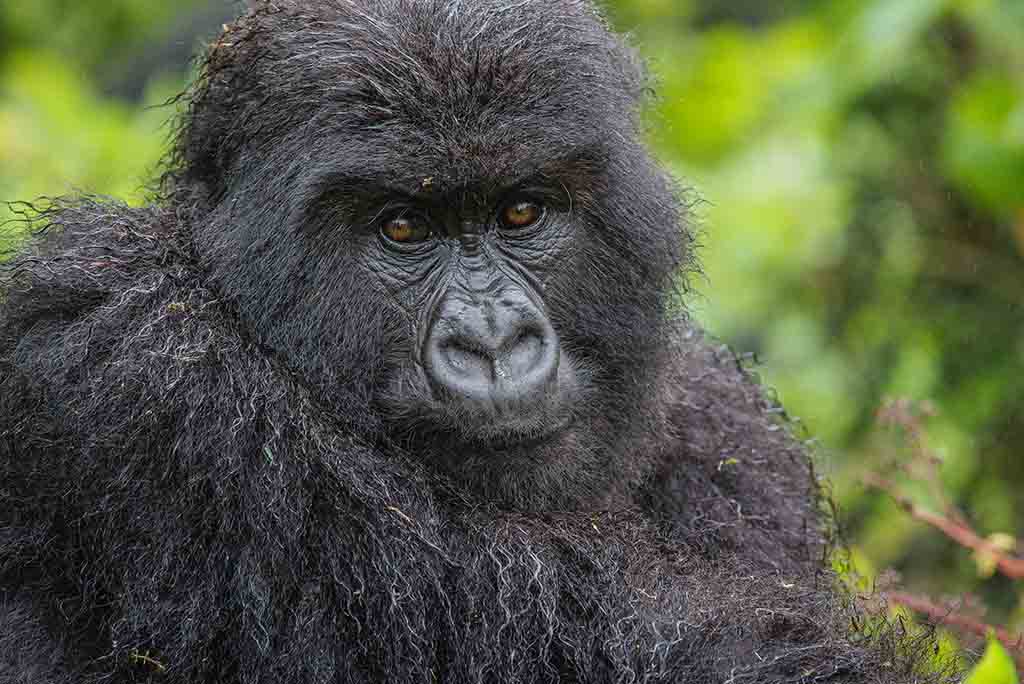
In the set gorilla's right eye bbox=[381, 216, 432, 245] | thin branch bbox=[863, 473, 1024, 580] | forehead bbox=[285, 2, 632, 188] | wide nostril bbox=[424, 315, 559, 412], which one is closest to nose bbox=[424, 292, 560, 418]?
wide nostril bbox=[424, 315, 559, 412]

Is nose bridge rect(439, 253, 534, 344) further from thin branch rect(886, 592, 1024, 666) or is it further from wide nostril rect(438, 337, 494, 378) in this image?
thin branch rect(886, 592, 1024, 666)

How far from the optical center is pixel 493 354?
3369 millimetres

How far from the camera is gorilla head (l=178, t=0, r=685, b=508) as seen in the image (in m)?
3.44

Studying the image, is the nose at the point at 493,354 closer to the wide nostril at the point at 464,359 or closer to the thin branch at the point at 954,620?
the wide nostril at the point at 464,359

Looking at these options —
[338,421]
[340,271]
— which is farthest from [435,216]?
[338,421]

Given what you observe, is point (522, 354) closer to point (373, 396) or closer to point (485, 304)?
point (485, 304)

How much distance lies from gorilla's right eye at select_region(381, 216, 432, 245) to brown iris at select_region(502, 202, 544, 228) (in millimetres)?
209

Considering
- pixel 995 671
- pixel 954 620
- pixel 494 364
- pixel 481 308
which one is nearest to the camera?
pixel 995 671

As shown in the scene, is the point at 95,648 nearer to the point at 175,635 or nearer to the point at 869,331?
the point at 175,635

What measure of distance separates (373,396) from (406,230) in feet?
1.38

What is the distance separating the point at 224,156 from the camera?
3.73m

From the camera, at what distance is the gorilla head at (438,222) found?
3.44 metres

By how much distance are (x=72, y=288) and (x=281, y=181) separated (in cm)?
57

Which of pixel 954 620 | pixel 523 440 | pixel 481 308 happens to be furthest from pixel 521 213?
pixel 954 620
